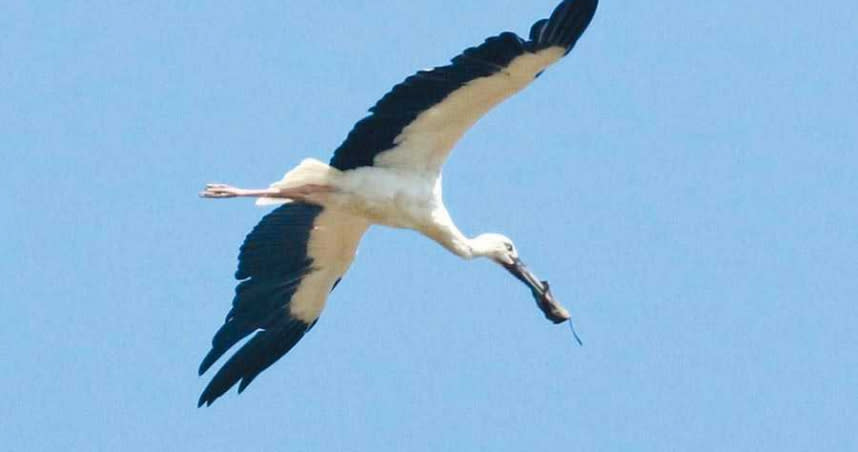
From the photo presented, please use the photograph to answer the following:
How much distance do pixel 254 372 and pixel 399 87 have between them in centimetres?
280

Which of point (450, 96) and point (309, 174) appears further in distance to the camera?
point (309, 174)

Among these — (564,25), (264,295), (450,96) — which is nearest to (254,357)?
(264,295)

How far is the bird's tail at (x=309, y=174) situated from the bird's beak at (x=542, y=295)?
155cm

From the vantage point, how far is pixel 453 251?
16.1 meters

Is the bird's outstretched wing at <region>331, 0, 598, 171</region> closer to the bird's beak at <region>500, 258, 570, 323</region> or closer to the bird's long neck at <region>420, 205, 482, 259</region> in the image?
the bird's long neck at <region>420, 205, 482, 259</region>

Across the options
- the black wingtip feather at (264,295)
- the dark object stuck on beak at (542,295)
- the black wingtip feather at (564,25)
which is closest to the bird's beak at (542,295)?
the dark object stuck on beak at (542,295)

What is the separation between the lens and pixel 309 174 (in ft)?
52.0

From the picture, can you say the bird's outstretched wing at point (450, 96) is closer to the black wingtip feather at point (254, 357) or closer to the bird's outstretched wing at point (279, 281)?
the bird's outstretched wing at point (279, 281)

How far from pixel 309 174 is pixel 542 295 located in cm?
192

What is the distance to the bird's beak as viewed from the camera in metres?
16.5

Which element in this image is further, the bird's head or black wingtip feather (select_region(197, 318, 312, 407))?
black wingtip feather (select_region(197, 318, 312, 407))

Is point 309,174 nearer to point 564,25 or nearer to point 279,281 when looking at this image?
point 279,281

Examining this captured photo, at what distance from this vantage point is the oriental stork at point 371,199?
1470 cm

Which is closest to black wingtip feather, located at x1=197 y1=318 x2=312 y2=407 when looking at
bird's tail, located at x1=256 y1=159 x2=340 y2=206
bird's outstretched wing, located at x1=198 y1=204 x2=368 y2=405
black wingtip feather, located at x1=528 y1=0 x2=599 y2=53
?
bird's outstretched wing, located at x1=198 y1=204 x2=368 y2=405
